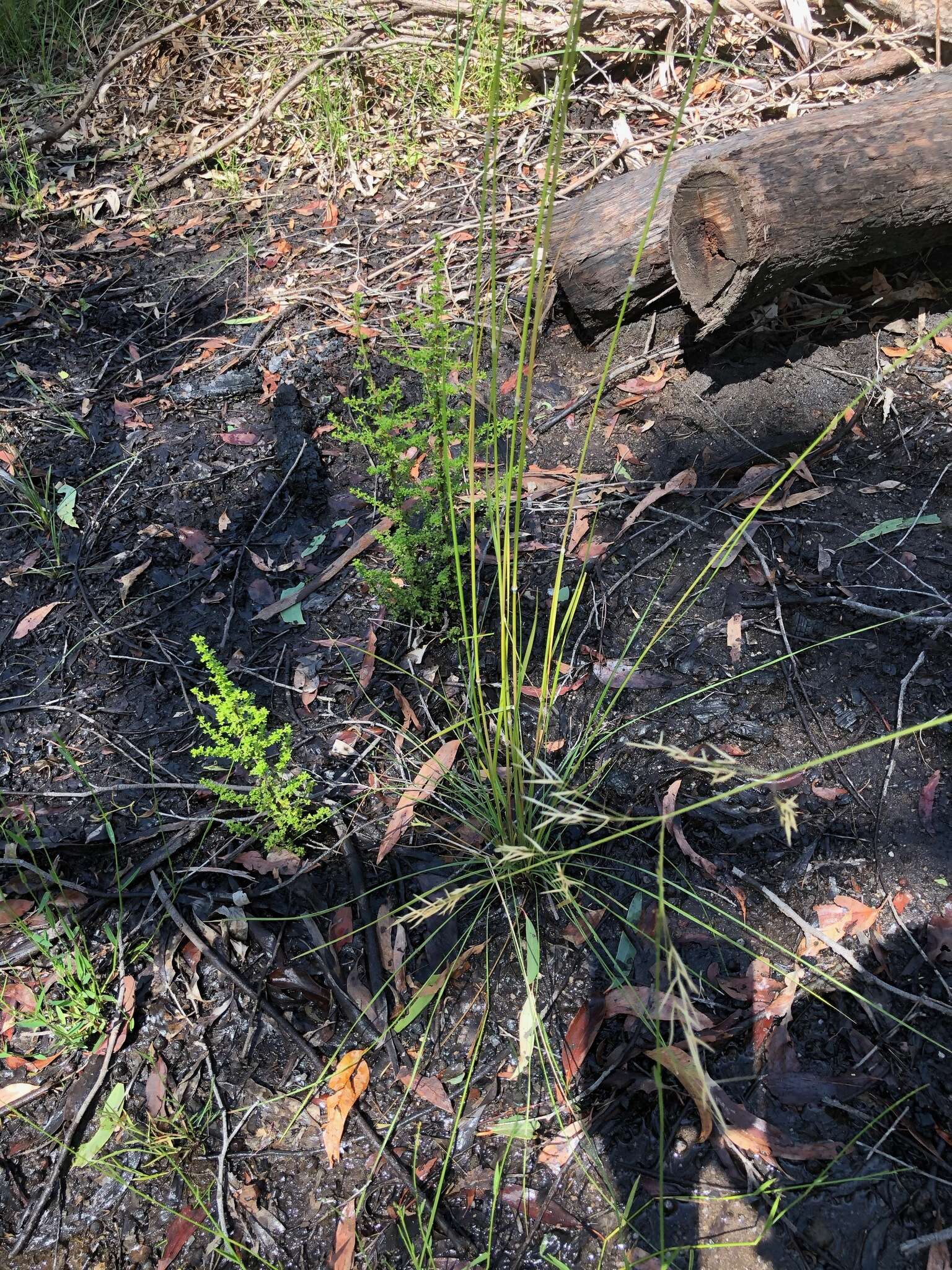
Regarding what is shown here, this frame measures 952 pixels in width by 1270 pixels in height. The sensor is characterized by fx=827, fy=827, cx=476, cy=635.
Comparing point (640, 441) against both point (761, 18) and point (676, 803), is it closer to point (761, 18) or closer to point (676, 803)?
point (676, 803)

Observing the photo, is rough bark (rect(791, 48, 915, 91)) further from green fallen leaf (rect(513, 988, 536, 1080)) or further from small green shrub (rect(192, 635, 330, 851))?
green fallen leaf (rect(513, 988, 536, 1080))

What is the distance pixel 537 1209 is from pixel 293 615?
5.23 feet

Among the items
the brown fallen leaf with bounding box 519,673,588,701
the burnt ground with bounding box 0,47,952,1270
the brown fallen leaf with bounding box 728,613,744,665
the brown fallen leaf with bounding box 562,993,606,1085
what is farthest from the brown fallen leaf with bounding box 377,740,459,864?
the brown fallen leaf with bounding box 728,613,744,665

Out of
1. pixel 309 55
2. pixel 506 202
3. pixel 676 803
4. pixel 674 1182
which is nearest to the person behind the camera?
pixel 674 1182

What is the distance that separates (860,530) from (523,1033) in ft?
5.50

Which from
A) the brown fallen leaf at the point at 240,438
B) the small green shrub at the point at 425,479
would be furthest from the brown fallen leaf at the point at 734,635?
the brown fallen leaf at the point at 240,438

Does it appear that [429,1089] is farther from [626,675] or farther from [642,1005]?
[626,675]

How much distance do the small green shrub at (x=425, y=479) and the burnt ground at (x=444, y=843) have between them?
0.16 metres

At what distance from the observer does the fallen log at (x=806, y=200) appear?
244 centimetres

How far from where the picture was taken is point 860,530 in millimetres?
2328

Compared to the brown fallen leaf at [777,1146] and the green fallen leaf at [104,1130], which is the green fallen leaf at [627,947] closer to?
the brown fallen leaf at [777,1146]

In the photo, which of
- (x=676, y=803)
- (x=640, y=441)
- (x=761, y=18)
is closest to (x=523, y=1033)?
(x=676, y=803)

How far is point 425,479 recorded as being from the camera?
2262mm

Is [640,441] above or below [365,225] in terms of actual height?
below
